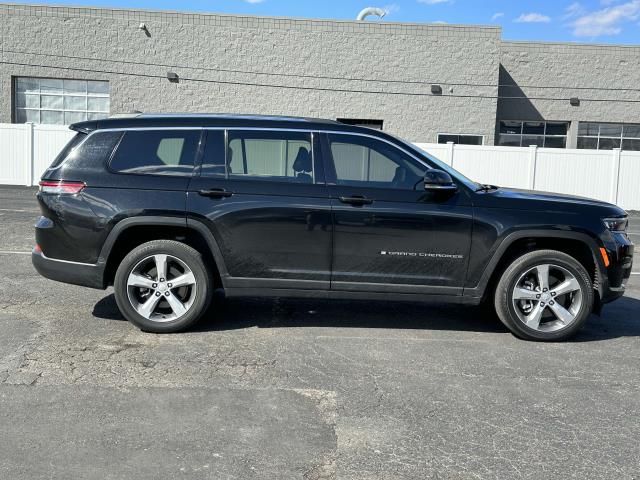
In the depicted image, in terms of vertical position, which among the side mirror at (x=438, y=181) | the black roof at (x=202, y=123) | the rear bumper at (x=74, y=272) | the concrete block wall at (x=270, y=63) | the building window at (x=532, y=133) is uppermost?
the concrete block wall at (x=270, y=63)

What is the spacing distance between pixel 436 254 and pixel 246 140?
2.00m

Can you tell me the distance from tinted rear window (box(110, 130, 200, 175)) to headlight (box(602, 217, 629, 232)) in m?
3.77

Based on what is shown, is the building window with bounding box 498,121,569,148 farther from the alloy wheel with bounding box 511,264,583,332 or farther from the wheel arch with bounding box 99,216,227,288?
the wheel arch with bounding box 99,216,227,288

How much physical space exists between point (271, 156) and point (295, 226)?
726 millimetres

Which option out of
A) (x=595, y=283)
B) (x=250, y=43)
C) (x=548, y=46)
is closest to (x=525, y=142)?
(x=548, y=46)

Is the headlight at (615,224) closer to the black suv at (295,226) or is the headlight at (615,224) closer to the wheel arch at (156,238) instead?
the black suv at (295,226)

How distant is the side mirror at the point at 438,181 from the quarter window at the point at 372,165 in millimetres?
159

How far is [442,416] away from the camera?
4035mm

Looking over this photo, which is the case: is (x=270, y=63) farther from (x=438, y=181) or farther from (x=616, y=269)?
(x=616, y=269)

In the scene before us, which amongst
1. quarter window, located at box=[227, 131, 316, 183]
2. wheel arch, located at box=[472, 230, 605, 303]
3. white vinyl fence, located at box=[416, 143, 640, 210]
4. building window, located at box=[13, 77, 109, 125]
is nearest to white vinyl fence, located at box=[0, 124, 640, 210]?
white vinyl fence, located at box=[416, 143, 640, 210]

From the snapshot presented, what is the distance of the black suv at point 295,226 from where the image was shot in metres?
5.50

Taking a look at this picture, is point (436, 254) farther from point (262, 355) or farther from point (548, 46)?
point (548, 46)

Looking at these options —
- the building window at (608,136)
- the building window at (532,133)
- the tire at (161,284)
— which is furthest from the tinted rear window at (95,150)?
the building window at (608,136)

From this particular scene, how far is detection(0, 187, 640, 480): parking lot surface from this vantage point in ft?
11.2
